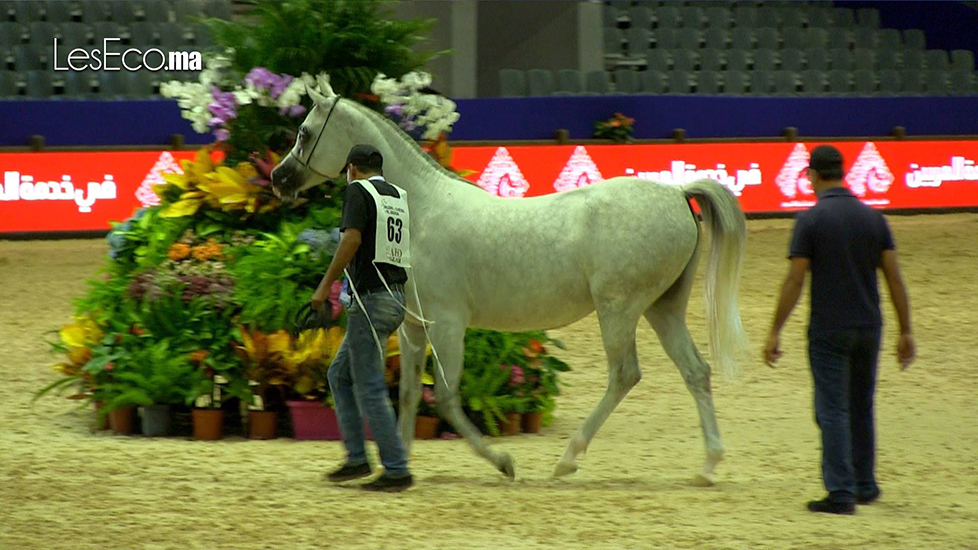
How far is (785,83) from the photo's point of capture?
2095 centimetres

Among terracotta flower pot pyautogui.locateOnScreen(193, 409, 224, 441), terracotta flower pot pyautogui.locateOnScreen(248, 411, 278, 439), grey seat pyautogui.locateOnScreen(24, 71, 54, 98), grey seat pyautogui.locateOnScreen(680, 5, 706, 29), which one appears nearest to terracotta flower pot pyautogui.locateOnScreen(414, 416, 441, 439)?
terracotta flower pot pyautogui.locateOnScreen(248, 411, 278, 439)

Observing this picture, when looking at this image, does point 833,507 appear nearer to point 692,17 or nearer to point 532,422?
point 532,422

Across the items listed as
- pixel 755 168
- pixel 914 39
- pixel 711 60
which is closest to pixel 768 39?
pixel 711 60

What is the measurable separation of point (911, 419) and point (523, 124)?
9697 millimetres

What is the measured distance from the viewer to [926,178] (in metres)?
18.5

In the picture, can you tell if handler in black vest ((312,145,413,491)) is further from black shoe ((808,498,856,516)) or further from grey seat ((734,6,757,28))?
grey seat ((734,6,757,28))

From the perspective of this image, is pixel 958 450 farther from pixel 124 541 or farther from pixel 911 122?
pixel 911 122

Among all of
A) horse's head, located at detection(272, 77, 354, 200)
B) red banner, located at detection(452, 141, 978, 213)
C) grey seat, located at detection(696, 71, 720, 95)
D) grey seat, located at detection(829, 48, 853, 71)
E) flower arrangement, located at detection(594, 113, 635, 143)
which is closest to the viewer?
horse's head, located at detection(272, 77, 354, 200)

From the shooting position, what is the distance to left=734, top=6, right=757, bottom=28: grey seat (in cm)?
2203

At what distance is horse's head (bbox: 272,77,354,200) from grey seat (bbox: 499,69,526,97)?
479 inches

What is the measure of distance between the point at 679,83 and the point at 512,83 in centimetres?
291

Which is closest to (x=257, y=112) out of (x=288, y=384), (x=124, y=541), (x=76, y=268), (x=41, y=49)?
(x=288, y=384)

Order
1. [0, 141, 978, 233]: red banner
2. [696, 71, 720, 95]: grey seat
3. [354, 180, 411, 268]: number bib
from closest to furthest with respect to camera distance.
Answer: [354, 180, 411, 268]: number bib
[0, 141, 978, 233]: red banner
[696, 71, 720, 95]: grey seat

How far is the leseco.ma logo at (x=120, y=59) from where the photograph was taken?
17.7 meters
